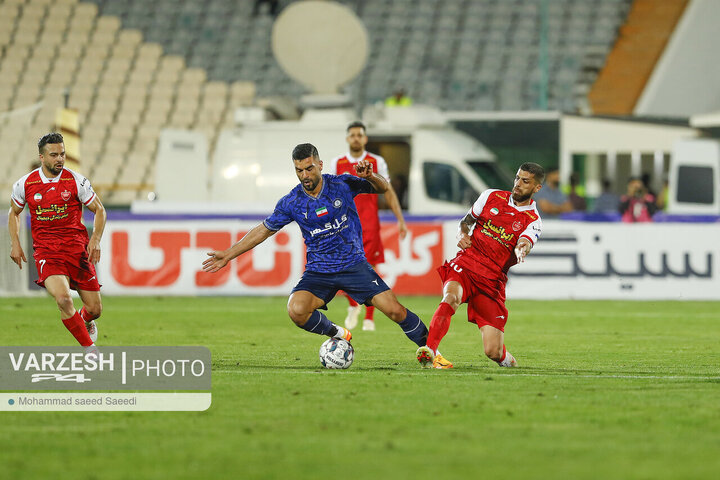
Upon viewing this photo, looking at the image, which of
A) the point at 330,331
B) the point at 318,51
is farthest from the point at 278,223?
the point at 318,51

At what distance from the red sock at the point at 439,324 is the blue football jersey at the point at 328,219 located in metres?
0.76

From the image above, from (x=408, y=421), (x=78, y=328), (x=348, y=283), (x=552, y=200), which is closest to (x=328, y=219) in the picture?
(x=348, y=283)

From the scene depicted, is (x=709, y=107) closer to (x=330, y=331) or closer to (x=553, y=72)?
(x=553, y=72)

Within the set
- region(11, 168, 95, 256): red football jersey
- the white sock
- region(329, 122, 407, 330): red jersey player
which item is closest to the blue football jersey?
the white sock

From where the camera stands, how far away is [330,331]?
9953 millimetres

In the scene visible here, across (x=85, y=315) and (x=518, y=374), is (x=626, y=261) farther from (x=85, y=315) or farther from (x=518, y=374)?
(x=85, y=315)

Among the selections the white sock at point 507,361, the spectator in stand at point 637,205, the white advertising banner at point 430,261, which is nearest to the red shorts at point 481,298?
the white sock at point 507,361

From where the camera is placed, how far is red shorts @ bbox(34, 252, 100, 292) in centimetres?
1026

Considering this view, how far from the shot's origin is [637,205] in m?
18.5

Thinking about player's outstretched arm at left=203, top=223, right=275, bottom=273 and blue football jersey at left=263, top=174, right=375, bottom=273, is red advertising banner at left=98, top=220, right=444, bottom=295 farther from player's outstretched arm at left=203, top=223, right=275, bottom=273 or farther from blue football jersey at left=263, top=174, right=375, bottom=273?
player's outstretched arm at left=203, top=223, right=275, bottom=273

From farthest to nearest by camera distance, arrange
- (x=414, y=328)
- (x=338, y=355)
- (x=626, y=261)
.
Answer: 1. (x=626, y=261)
2. (x=414, y=328)
3. (x=338, y=355)

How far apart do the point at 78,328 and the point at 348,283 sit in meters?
2.28

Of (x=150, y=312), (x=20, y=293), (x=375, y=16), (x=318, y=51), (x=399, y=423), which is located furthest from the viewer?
(x=375, y=16)

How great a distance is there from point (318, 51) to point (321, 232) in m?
13.4
